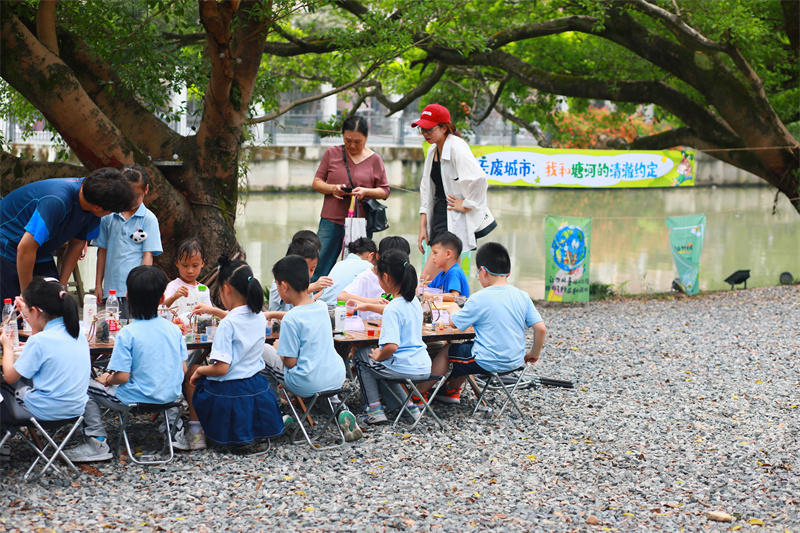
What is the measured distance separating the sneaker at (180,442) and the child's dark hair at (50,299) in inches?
34.0

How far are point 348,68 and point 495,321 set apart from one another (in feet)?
20.5

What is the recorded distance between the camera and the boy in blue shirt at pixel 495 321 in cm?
472

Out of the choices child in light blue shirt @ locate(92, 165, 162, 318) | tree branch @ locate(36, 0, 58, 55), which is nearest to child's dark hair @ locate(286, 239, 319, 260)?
child in light blue shirt @ locate(92, 165, 162, 318)

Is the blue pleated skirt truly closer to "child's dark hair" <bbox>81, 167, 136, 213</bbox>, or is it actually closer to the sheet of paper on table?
the sheet of paper on table

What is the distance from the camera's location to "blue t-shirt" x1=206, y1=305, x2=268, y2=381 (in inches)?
158

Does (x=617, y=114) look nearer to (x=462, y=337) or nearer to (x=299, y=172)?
(x=462, y=337)

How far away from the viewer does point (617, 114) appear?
13672 millimetres

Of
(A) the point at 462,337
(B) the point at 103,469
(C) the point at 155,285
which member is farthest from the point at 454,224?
(B) the point at 103,469

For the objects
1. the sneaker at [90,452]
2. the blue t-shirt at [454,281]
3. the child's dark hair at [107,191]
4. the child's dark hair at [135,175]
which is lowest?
the sneaker at [90,452]

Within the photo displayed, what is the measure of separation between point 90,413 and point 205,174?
3.62m

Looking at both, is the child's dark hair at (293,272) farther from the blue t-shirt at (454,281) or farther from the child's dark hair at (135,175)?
the blue t-shirt at (454,281)

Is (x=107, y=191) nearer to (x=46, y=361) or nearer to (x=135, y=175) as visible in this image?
(x=135, y=175)

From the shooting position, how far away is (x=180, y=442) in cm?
416

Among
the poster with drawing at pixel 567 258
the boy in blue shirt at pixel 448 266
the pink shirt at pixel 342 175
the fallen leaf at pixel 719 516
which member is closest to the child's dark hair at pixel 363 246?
the boy in blue shirt at pixel 448 266
